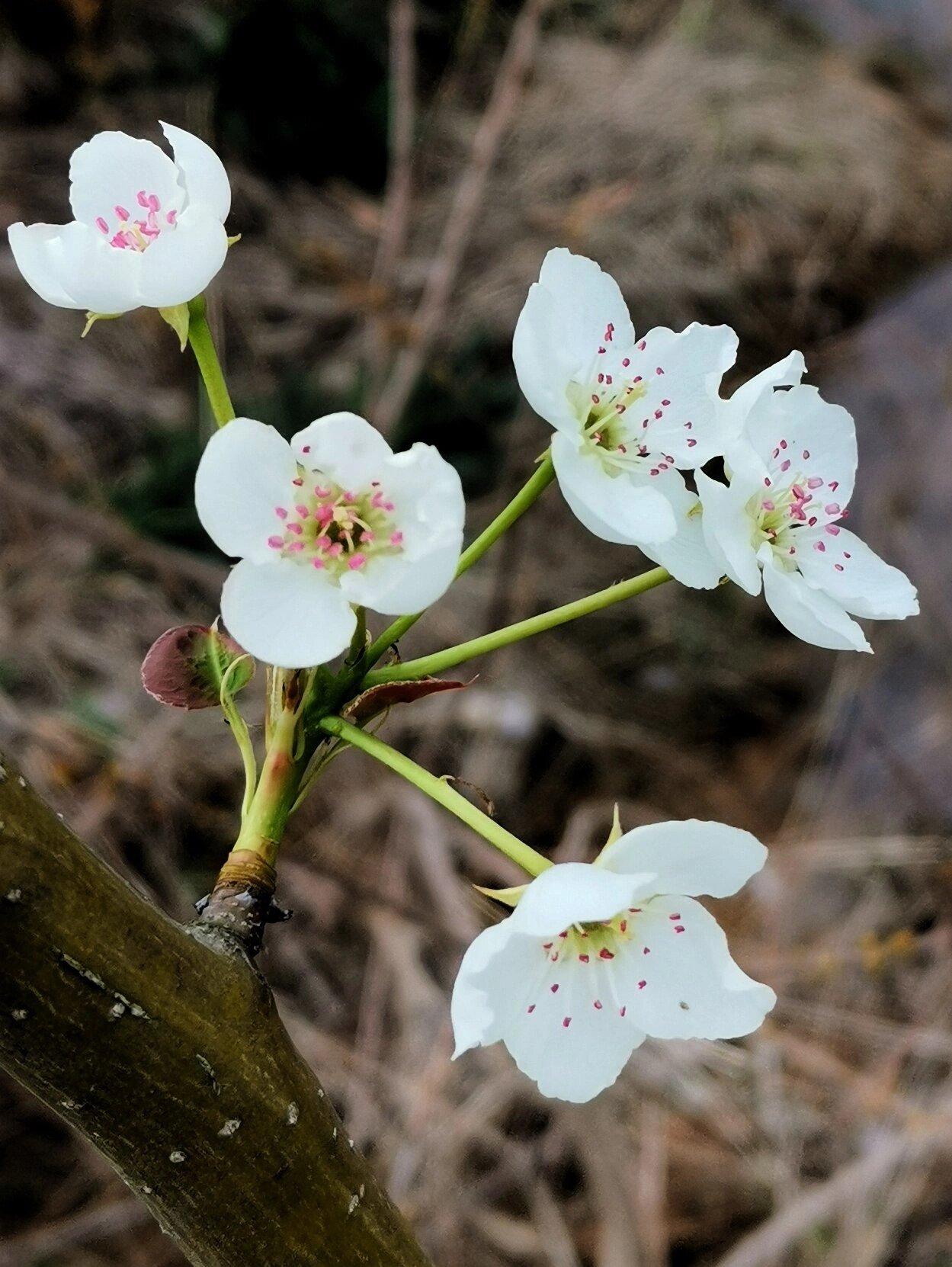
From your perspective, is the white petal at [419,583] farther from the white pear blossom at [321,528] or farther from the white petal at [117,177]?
the white petal at [117,177]

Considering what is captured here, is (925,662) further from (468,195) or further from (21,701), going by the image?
(21,701)

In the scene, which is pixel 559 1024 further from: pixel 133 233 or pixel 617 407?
pixel 133 233

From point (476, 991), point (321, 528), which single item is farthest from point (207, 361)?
point (476, 991)

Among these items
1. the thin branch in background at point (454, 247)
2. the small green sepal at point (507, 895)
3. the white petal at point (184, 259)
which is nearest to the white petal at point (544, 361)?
the white petal at point (184, 259)

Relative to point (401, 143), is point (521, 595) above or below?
below

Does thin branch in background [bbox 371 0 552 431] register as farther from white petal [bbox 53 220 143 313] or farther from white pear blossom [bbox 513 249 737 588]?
white petal [bbox 53 220 143 313]

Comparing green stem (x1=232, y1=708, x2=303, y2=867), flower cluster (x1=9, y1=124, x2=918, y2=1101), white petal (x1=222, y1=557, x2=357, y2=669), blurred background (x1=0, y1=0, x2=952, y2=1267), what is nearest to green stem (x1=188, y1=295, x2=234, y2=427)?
flower cluster (x1=9, y1=124, x2=918, y2=1101)

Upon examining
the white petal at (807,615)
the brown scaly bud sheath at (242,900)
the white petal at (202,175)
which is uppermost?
the white petal at (202,175)

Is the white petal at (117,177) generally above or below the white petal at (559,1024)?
above
